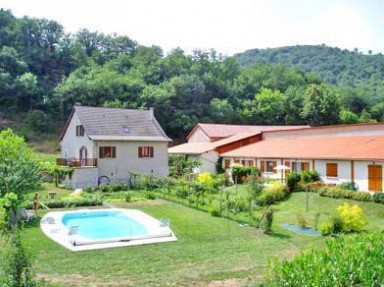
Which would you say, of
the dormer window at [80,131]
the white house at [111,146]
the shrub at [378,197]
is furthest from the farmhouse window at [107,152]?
the shrub at [378,197]

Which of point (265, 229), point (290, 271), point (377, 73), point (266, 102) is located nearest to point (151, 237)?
point (265, 229)

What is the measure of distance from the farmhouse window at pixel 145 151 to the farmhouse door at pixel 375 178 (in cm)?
1784

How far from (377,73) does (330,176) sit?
359ft

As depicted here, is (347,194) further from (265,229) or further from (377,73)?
(377,73)

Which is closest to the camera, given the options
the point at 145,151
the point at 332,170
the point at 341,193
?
the point at 341,193

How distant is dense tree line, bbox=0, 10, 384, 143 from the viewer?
6512cm

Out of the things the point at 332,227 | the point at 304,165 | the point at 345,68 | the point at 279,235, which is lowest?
the point at 279,235

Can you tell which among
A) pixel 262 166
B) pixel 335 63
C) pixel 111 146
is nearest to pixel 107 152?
pixel 111 146

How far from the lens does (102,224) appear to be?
21.7 meters

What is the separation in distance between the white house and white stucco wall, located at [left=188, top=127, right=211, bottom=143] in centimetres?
1263

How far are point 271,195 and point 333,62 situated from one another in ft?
429

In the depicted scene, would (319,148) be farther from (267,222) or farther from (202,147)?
(267,222)

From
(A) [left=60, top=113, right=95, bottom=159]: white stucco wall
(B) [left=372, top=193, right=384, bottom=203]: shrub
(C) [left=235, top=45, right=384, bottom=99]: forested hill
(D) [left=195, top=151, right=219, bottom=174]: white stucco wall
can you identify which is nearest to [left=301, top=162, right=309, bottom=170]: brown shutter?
(B) [left=372, top=193, right=384, bottom=203]: shrub

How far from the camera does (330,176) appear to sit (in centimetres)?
2914
